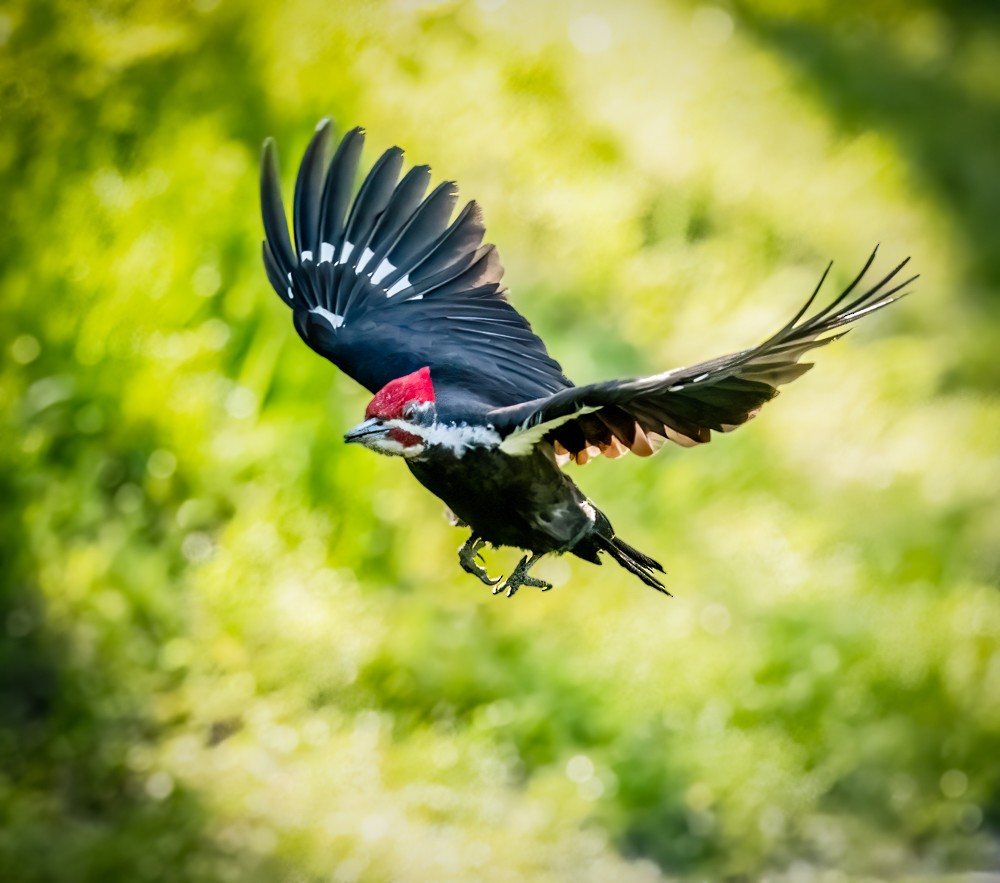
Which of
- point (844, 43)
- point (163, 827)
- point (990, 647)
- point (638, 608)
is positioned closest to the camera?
point (163, 827)

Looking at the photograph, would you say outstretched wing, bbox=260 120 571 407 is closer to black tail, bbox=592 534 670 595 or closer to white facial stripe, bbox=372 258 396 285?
white facial stripe, bbox=372 258 396 285

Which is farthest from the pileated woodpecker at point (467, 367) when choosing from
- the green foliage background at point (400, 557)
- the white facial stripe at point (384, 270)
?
the green foliage background at point (400, 557)

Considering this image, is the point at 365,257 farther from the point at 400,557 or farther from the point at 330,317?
the point at 400,557

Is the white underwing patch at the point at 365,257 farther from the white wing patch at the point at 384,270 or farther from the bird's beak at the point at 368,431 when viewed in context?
the bird's beak at the point at 368,431

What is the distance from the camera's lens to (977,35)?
33.0 feet

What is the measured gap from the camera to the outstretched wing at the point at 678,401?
327cm

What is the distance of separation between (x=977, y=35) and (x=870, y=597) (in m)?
4.15

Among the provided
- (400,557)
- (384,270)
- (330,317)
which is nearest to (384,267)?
(384,270)

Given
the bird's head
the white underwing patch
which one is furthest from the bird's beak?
the white underwing patch

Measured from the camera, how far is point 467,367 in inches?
169

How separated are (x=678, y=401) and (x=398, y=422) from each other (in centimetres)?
70

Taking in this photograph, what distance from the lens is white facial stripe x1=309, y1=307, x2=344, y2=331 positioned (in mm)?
4605

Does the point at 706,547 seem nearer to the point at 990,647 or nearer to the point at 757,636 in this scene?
the point at 757,636

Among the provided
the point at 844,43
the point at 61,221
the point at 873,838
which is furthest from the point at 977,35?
the point at 61,221
